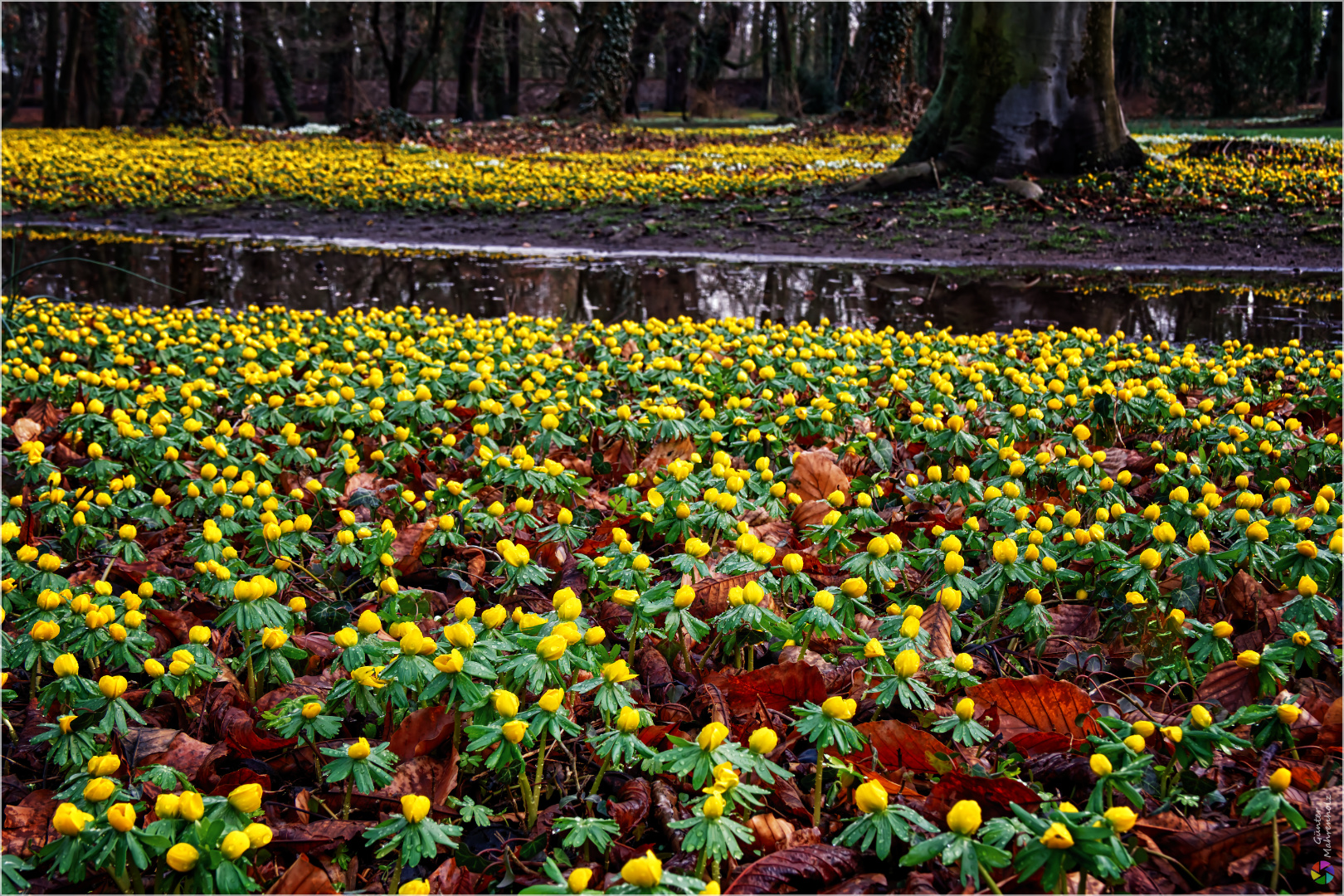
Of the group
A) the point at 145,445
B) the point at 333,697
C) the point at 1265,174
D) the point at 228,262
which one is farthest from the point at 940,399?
the point at 1265,174

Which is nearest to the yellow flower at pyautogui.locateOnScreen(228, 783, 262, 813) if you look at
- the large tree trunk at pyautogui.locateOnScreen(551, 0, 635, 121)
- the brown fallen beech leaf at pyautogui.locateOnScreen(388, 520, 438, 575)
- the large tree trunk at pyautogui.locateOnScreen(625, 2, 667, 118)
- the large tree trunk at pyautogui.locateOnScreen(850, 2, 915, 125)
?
the brown fallen beech leaf at pyautogui.locateOnScreen(388, 520, 438, 575)

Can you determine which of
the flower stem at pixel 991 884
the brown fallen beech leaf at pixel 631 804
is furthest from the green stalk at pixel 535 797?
the flower stem at pixel 991 884

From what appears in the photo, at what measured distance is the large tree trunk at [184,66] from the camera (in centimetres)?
2216

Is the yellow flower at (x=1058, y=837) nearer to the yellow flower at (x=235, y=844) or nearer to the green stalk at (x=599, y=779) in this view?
the green stalk at (x=599, y=779)

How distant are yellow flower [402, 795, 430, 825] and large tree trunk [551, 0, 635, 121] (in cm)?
2596

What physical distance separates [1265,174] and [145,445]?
45.6ft

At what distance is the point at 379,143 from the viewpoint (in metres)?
21.5

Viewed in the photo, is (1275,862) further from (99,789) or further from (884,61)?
(884,61)

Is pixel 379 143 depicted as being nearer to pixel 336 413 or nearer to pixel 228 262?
pixel 228 262

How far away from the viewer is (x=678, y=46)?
125 feet

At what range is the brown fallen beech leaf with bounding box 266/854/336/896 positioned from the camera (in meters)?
1.56

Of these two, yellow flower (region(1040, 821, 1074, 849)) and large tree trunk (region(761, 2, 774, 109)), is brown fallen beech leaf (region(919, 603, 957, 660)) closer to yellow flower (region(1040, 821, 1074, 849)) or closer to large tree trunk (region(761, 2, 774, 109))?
yellow flower (region(1040, 821, 1074, 849))

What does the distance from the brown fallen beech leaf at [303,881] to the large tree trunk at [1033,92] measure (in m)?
12.3

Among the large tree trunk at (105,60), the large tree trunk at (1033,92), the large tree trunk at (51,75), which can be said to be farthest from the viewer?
the large tree trunk at (51,75)
